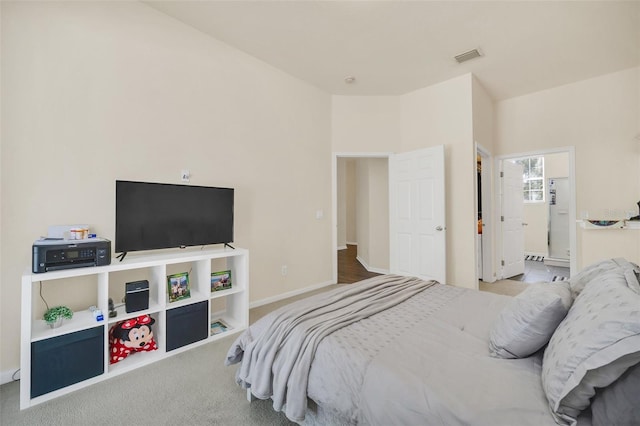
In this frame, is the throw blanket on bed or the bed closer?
the bed

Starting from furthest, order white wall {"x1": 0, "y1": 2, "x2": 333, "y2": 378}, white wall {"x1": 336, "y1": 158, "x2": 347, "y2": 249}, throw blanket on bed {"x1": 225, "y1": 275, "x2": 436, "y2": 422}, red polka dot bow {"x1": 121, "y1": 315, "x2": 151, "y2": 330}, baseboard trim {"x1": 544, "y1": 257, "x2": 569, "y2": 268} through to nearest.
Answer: white wall {"x1": 336, "y1": 158, "x2": 347, "y2": 249} → baseboard trim {"x1": 544, "y1": 257, "x2": 569, "y2": 268} → red polka dot bow {"x1": 121, "y1": 315, "x2": 151, "y2": 330} → white wall {"x1": 0, "y1": 2, "x2": 333, "y2": 378} → throw blanket on bed {"x1": 225, "y1": 275, "x2": 436, "y2": 422}

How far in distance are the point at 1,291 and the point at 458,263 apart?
15.0 ft

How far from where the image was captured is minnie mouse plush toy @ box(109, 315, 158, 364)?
209 centimetres

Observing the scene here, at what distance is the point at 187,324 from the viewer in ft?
7.70

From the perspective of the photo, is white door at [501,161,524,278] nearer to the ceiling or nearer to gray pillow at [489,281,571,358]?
the ceiling

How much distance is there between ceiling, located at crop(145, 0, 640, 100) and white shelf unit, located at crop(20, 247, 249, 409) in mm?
2282

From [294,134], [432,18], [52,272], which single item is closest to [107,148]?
[52,272]

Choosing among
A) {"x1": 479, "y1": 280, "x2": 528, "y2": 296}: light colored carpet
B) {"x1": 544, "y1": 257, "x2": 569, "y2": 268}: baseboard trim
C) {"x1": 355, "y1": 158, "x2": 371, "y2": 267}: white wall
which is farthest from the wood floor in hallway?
{"x1": 544, "y1": 257, "x2": 569, "y2": 268}: baseboard trim

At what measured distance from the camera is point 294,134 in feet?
12.7

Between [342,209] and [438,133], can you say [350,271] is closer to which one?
[438,133]

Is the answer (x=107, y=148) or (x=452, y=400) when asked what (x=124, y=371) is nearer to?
(x=107, y=148)

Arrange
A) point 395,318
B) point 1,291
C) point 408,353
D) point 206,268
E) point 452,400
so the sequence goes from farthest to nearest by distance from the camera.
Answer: point 206,268
point 1,291
point 395,318
point 408,353
point 452,400

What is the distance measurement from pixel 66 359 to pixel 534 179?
28.0 ft

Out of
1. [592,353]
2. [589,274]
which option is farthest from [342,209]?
[592,353]
